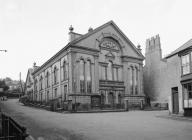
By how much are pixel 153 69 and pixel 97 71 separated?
15495 millimetres

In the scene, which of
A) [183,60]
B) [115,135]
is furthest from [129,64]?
[115,135]

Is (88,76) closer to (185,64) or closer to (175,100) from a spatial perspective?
(175,100)

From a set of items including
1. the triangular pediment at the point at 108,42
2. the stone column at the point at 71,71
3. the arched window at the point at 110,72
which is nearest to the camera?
the stone column at the point at 71,71

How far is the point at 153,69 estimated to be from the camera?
52438 mm

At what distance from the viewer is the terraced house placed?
131 ft

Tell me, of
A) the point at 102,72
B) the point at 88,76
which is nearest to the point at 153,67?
the point at 102,72

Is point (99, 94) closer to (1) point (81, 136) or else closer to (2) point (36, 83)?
(2) point (36, 83)

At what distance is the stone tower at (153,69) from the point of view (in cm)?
5009

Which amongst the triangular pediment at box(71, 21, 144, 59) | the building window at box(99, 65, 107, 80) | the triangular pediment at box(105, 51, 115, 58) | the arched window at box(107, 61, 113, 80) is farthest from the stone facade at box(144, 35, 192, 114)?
the building window at box(99, 65, 107, 80)

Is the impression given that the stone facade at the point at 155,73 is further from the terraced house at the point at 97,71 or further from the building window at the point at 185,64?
the building window at the point at 185,64

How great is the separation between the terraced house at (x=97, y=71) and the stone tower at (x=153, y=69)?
3.16m

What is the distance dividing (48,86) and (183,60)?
31980 millimetres

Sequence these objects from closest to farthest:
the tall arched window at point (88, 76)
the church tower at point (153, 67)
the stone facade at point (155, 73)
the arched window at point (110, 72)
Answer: the tall arched window at point (88, 76)
the arched window at point (110, 72)
the stone facade at point (155, 73)
the church tower at point (153, 67)

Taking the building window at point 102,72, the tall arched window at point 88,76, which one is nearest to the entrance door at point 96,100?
the tall arched window at point 88,76
